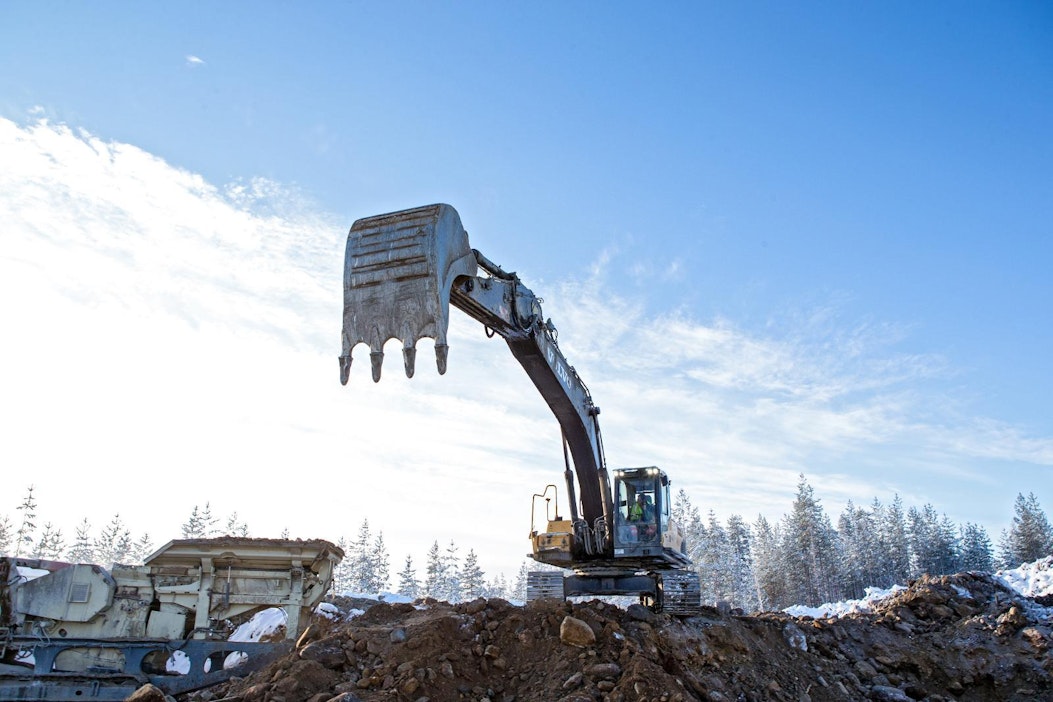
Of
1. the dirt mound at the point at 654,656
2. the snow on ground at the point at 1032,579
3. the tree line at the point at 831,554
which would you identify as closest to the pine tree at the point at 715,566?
the tree line at the point at 831,554

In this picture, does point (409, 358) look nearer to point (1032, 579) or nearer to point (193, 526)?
point (1032, 579)

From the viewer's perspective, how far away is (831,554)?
5756cm

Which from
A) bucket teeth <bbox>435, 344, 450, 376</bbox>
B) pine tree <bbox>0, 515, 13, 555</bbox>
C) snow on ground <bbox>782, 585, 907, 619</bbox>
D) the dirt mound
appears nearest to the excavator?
bucket teeth <bbox>435, 344, 450, 376</bbox>

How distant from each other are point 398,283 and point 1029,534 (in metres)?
62.5

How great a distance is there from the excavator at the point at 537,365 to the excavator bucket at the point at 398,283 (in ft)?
0.04

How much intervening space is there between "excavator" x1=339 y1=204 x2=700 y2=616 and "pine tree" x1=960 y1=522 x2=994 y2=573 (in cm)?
5428

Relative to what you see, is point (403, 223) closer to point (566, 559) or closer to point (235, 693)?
point (235, 693)

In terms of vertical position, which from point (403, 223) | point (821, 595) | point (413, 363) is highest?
point (403, 223)

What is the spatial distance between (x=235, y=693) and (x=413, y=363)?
4.49 metres

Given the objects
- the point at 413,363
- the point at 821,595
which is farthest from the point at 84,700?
the point at 821,595

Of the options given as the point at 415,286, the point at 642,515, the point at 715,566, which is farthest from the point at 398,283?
the point at 715,566

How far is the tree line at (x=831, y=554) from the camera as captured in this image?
183ft

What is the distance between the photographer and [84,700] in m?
9.53

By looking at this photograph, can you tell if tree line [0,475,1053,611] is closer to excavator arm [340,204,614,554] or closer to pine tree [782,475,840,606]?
pine tree [782,475,840,606]
